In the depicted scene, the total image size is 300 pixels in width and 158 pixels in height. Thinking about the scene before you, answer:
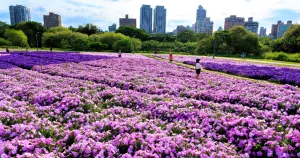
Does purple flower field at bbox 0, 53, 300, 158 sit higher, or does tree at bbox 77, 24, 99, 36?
tree at bbox 77, 24, 99, 36

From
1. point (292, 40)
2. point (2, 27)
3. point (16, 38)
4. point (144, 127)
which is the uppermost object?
point (2, 27)

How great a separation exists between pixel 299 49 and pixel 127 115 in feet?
246

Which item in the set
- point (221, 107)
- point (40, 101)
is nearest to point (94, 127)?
point (40, 101)

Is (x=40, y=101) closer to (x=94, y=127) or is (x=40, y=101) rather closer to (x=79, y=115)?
(x=79, y=115)

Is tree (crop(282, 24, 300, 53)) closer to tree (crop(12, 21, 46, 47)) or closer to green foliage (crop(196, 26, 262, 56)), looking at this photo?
green foliage (crop(196, 26, 262, 56))

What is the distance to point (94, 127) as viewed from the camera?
22.5 feet

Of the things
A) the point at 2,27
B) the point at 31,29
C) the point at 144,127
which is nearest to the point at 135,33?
the point at 31,29

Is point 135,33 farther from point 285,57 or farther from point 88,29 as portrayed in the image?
point 285,57

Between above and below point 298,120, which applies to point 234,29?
above

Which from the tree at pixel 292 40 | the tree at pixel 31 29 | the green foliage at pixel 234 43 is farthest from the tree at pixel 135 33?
the tree at pixel 292 40

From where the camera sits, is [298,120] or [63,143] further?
[298,120]

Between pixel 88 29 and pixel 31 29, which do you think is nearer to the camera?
pixel 31 29

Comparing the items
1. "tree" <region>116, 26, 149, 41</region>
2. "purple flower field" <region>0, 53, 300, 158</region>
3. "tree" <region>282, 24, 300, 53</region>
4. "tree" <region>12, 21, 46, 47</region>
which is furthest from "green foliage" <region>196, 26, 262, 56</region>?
"tree" <region>12, 21, 46, 47</region>

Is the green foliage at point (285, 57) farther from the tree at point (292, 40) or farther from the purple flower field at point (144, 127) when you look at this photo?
the purple flower field at point (144, 127)
